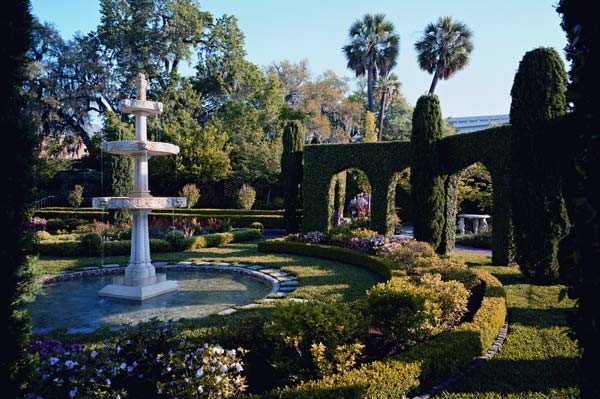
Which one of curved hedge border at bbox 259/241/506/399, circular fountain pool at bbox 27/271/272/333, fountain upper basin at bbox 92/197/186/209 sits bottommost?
circular fountain pool at bbox 27/271/272/333

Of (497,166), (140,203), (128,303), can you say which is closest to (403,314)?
(140,203)

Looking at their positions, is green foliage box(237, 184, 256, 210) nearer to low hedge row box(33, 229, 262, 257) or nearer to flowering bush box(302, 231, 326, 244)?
low hedge row box(33, 229, 262, 257)

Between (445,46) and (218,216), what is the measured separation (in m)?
19.9

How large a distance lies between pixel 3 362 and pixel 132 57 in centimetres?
3422

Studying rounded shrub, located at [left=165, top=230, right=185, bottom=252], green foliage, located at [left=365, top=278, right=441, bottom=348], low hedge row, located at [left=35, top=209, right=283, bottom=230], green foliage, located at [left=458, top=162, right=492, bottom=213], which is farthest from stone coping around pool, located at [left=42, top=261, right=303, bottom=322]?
green foliage, located at [left=458, top=162, right=492, bottom=213]

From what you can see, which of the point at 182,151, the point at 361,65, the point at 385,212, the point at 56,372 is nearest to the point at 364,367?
the point at 56,372

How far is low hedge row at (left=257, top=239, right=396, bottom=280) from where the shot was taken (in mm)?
9791

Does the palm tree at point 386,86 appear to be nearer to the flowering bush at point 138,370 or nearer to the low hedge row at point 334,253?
the low hedge row at point 334,253

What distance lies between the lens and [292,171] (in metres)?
18.7

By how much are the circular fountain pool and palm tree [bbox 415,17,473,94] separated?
940 inches

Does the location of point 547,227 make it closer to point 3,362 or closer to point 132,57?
point 3,362

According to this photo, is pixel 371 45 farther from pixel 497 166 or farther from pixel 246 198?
pixel 497 166

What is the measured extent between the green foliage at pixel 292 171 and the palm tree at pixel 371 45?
15444 mm

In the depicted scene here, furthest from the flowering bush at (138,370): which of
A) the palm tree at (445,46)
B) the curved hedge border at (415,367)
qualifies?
the palm tree at (445,46)
